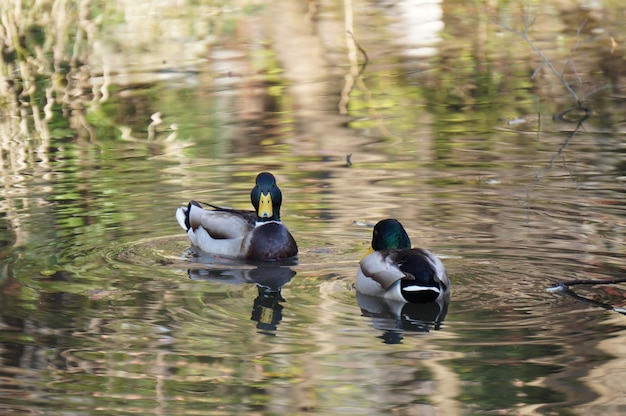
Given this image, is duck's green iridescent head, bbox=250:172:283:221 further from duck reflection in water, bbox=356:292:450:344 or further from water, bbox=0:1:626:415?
duck reflection in water, bbox=356:292:450:344

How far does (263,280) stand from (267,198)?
964 mm

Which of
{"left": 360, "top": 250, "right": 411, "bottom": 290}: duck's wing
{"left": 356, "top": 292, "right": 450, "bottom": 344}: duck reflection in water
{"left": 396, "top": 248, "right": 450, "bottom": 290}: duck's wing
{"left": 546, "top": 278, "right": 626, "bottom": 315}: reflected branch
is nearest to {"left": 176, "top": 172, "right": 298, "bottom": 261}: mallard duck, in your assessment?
{"left": 360, "top": 250, "right": 411, "bottom": 290}: duck's wing

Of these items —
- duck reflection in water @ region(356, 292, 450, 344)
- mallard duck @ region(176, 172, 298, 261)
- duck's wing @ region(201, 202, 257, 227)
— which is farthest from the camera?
duck's wing @ region(201, 202, 257, 227)

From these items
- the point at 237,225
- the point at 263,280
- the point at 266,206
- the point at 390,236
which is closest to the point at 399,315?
the point at 390,236

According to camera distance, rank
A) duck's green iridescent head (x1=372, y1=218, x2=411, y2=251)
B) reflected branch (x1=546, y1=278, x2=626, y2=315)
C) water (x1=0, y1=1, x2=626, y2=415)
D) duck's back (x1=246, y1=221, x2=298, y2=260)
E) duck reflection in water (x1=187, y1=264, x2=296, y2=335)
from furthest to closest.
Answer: duck's back (x1=246, y1=221, x2=298, y2=260), duck's green iridescent head (x1=372, y1=218, x2=411, y2=251), duck reflection in water (x1=187, y1=264, x2=296, y2=335), reflected branch (x1=546, y1=278, x2=626, y2=315), water (x1=0, y1=1, x2=626, y2=415)

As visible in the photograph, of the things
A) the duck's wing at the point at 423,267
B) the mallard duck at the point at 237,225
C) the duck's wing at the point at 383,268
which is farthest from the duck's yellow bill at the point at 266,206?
the duck's wing at the point at 423,267

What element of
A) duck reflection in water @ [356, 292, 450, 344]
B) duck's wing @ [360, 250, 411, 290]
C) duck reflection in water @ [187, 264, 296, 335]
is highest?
duck's wing @ [360, 250, 411, 290]

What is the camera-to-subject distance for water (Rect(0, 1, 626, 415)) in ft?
20.1

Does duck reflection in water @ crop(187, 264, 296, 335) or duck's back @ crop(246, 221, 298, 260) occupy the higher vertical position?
duck's back @ crop(246, 221, 298, 260)

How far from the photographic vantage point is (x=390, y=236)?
7.97m

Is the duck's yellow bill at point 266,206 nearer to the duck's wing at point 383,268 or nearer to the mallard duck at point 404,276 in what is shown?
the mallard duck at point 404,276

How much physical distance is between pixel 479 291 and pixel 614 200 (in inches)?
101

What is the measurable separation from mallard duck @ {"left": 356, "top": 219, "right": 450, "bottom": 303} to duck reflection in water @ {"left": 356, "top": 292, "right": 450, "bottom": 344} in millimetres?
48

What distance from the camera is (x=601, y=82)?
16.2 meters
